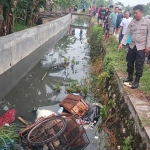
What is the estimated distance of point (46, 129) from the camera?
12.6ft

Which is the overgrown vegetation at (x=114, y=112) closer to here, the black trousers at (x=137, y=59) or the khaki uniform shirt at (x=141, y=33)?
the black trousers at (x=137, y=59)

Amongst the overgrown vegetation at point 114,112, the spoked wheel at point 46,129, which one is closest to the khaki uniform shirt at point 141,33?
the overgrown vegetation at point 114,112

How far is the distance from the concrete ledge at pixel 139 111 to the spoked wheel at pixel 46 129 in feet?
4.26

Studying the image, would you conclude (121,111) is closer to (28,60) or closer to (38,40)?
(28,60)

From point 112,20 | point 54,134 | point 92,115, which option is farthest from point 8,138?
point 112,20

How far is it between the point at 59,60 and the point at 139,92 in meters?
6.94

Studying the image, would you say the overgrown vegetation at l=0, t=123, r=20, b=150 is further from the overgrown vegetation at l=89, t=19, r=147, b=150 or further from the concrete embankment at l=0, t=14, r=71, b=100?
the concrete embankment at l=0, t=14, r=71, b=100

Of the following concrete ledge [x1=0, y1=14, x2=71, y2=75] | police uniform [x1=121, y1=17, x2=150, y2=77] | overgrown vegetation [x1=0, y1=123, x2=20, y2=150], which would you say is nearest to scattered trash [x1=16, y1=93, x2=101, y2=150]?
overgrown vegetation [x1=0, y1=123, x2=20, y2=150]

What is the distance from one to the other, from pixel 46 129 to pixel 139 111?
1.78 metres

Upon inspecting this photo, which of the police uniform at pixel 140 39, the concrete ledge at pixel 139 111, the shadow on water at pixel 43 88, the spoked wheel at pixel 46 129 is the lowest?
the shadow on water at pixel 43 88

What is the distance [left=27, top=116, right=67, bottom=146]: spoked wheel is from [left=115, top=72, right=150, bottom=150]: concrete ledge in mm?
1299

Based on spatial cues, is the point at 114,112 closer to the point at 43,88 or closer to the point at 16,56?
the point at 43,88

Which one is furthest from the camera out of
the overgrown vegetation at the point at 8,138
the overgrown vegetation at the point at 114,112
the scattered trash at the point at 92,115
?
the scattered trash at the point at 92,115

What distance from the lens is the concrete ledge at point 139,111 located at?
145 inches
